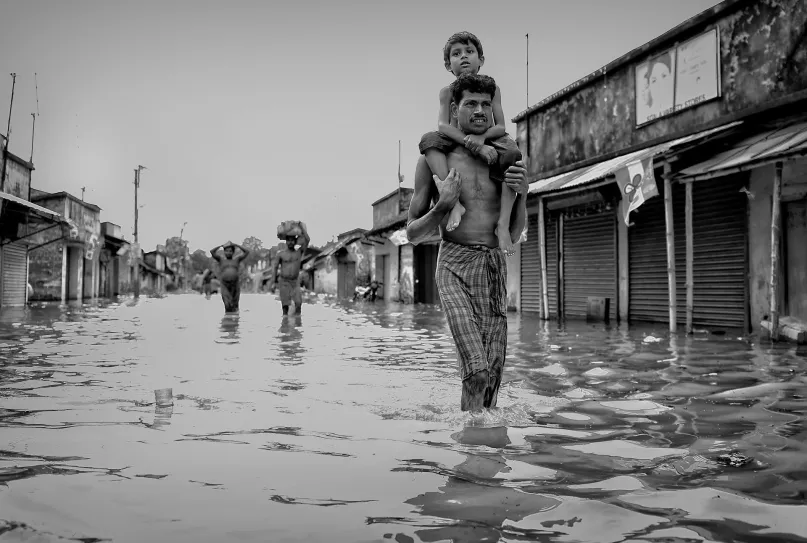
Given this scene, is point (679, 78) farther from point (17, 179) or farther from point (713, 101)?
point (17, 179)

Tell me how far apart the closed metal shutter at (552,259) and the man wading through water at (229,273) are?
26.7 ft

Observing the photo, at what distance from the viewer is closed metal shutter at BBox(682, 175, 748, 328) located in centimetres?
1009

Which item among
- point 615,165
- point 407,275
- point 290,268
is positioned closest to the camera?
point 615,165

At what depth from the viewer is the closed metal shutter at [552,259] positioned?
1538 centimetres

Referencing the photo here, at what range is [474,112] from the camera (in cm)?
355

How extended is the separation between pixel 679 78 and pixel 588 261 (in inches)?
175

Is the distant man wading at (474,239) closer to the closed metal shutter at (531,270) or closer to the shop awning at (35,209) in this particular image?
the closed metal shutter at (531,270)

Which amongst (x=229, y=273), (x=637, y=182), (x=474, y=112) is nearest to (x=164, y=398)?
(x=474, y=112)

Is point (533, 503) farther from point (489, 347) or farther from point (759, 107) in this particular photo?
point (759, 107)

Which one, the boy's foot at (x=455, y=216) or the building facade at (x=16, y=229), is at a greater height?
the building facade at (x=16, y=229)

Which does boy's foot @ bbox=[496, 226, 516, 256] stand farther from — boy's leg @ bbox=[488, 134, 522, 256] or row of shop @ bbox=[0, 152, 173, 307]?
row of shop @ bbox=[0, 152, 173, 307]

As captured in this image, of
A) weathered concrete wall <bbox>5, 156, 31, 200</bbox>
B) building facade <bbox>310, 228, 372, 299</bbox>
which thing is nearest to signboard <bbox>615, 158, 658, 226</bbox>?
building facade <bbox>310, 228, 372, 299</bbox>

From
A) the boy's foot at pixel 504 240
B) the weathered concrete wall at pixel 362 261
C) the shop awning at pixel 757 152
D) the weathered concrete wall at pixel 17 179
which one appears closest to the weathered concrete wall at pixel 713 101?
the shop awning at pixel 757 152

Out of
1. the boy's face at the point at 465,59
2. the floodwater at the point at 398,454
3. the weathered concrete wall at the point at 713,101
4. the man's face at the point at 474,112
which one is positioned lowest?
the floodwater at the point at 398,454
